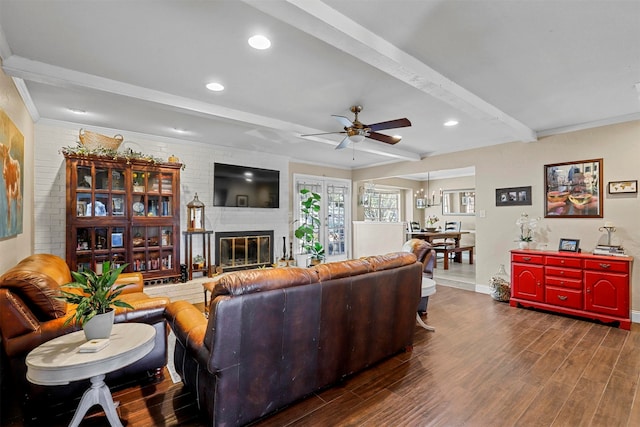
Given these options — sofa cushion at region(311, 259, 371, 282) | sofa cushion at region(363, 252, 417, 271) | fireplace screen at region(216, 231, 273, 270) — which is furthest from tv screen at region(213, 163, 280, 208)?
sofa cushion at region(311, 259, 371, 282)

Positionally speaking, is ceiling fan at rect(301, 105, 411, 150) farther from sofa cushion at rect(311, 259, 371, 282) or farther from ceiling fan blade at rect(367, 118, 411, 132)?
sofa cushion at rect(311, 259, 371, 282)

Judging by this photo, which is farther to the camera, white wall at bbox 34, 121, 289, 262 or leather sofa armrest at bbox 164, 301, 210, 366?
white wall at bbox 34, 121, 289, 262

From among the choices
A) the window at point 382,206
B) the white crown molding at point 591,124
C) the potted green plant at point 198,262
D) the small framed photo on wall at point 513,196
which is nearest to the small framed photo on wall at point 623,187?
the white crown molding at point 591,124

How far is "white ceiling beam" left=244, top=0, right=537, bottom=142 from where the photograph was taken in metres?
1.70

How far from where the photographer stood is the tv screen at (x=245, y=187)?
541 cm

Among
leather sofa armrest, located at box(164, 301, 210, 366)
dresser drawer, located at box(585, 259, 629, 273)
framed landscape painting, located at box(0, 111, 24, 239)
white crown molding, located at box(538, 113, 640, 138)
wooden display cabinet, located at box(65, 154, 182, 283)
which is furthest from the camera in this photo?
wooden display cabinet, located at box(65, 154, 182, 283)

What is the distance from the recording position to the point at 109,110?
12.0ft

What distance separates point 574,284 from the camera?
3920 mm

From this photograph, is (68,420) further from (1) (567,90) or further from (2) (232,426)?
(1) (567,90)

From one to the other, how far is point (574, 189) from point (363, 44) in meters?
4.08

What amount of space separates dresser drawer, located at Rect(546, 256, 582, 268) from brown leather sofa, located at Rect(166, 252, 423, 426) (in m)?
2.79

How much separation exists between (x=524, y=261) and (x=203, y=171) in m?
5.17

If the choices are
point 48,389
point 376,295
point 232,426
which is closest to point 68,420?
point 48,389

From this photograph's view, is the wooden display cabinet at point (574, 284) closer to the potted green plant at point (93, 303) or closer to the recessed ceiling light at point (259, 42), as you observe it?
the recessed ceiling light at point (259, 42)
